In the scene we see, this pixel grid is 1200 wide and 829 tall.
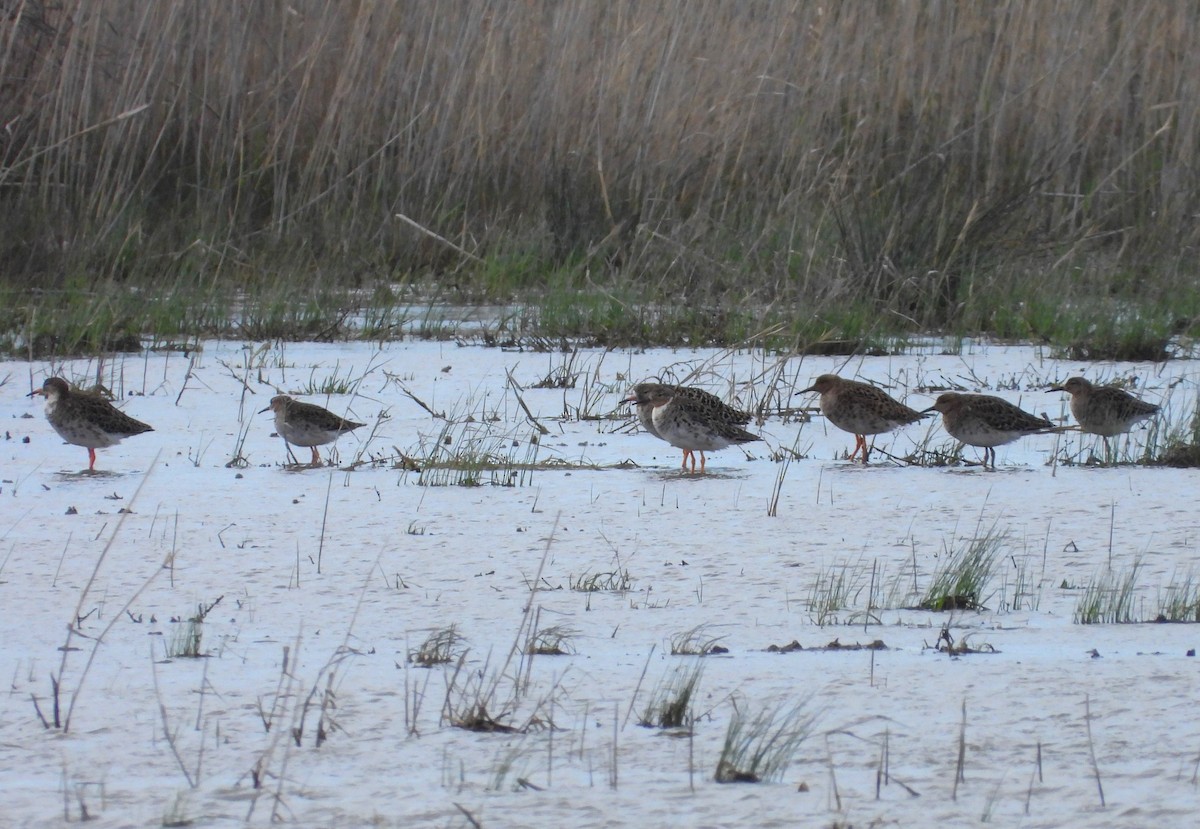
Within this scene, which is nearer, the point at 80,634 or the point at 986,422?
the point at 80,634

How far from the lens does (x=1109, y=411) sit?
7137mm

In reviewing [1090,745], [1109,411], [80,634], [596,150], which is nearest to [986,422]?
[1109,411]

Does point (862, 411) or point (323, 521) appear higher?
point (862, 411)

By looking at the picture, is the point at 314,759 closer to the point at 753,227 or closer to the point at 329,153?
the point at 753,227

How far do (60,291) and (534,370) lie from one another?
2958 mm

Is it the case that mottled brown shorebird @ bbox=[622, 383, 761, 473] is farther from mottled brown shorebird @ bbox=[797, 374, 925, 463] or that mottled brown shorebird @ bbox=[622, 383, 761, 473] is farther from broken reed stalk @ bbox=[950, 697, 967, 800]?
broken reed stalk @ bbox=[950, 697, 967, 800]

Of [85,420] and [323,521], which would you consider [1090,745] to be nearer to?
[323,521]

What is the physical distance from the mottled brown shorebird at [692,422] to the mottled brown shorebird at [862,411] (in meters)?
0.42

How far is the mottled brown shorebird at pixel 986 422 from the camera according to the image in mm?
6801

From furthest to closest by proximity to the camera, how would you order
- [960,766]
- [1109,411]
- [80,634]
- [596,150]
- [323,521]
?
1. [596,150]
2. [1109,411]
3. [323,521]
4. [80,634]
5. [960,766]

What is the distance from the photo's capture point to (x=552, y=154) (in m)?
11.5

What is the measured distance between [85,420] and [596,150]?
214 inches

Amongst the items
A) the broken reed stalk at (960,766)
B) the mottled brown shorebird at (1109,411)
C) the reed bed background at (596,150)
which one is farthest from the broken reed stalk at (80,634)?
the reed bed background at (596,150)

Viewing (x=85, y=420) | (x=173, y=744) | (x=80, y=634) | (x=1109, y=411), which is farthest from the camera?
(x=1109, y=411)
